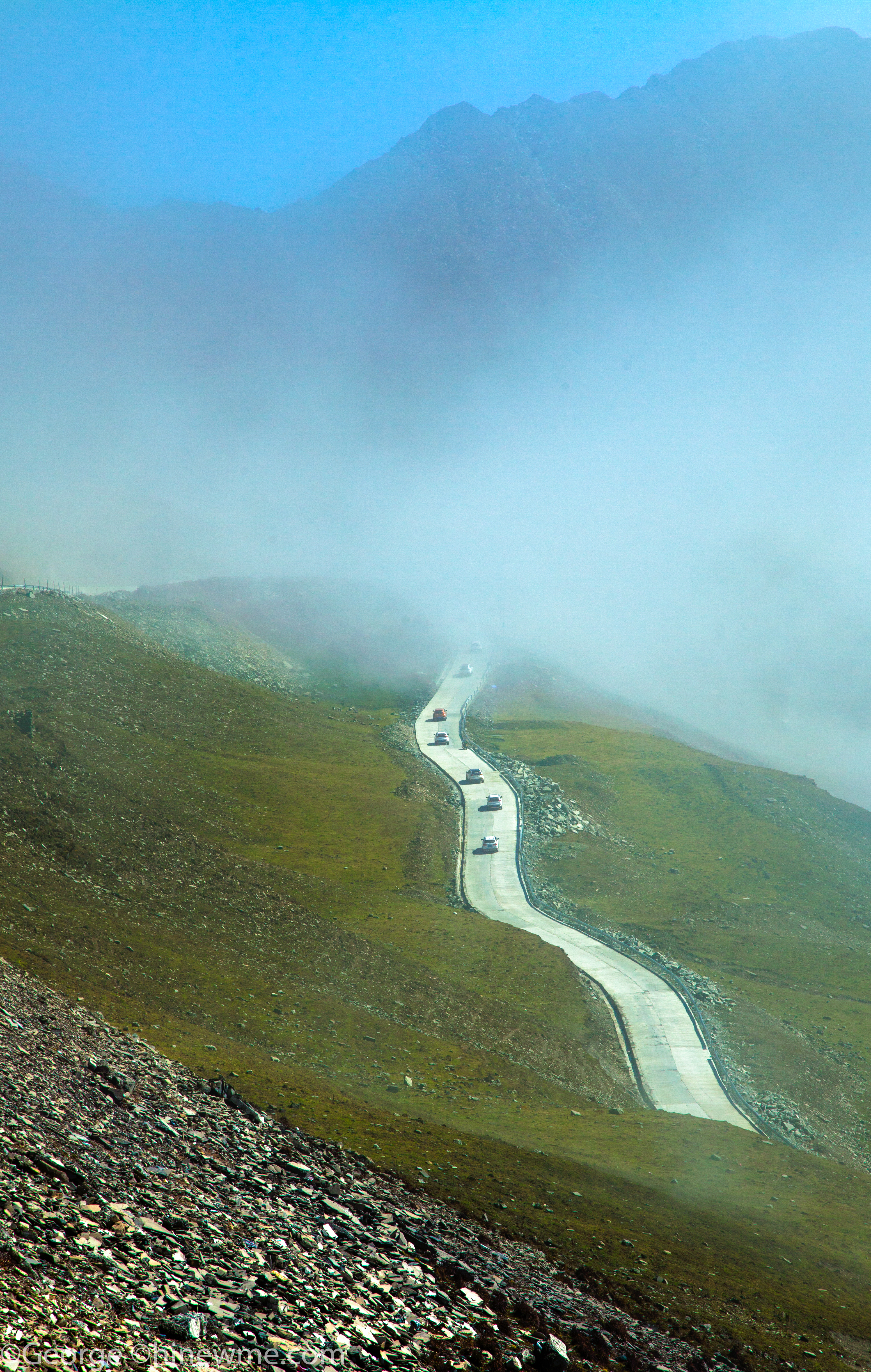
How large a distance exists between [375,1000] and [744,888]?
46.7 metres

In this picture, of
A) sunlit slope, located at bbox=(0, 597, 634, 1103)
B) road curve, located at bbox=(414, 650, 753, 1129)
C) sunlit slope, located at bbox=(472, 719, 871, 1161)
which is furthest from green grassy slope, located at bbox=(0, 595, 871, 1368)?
sunlit slope, located at bbox=(472, 719, 871, 1161)

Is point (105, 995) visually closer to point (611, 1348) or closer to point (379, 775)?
point (611, 1348)

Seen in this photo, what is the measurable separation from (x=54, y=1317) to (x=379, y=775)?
83.2 meters

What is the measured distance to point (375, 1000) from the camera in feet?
169

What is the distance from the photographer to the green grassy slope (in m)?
31.8

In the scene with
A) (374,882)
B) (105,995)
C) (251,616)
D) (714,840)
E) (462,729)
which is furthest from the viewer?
(251,616)

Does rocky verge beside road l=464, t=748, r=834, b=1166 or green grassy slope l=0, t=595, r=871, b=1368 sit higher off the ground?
rocky verge beside road l=464, t=748, r=834, b=1166

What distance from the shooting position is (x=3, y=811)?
56.3 meters

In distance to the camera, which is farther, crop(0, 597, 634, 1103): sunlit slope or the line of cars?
the line of cars

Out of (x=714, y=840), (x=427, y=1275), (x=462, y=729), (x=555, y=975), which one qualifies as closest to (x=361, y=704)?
(x=462, y=729)

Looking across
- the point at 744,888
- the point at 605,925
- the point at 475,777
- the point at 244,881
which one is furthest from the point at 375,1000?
the point at 475,777

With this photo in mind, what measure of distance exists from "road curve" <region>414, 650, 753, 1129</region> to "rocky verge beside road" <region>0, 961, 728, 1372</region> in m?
25.1

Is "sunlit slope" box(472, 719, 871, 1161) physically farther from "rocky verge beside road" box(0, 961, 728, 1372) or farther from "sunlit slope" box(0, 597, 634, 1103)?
Answer: "rocky verge beside road" box(0, 961, 728, 1372)

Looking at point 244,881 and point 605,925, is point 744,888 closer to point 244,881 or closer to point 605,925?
point 605,925
